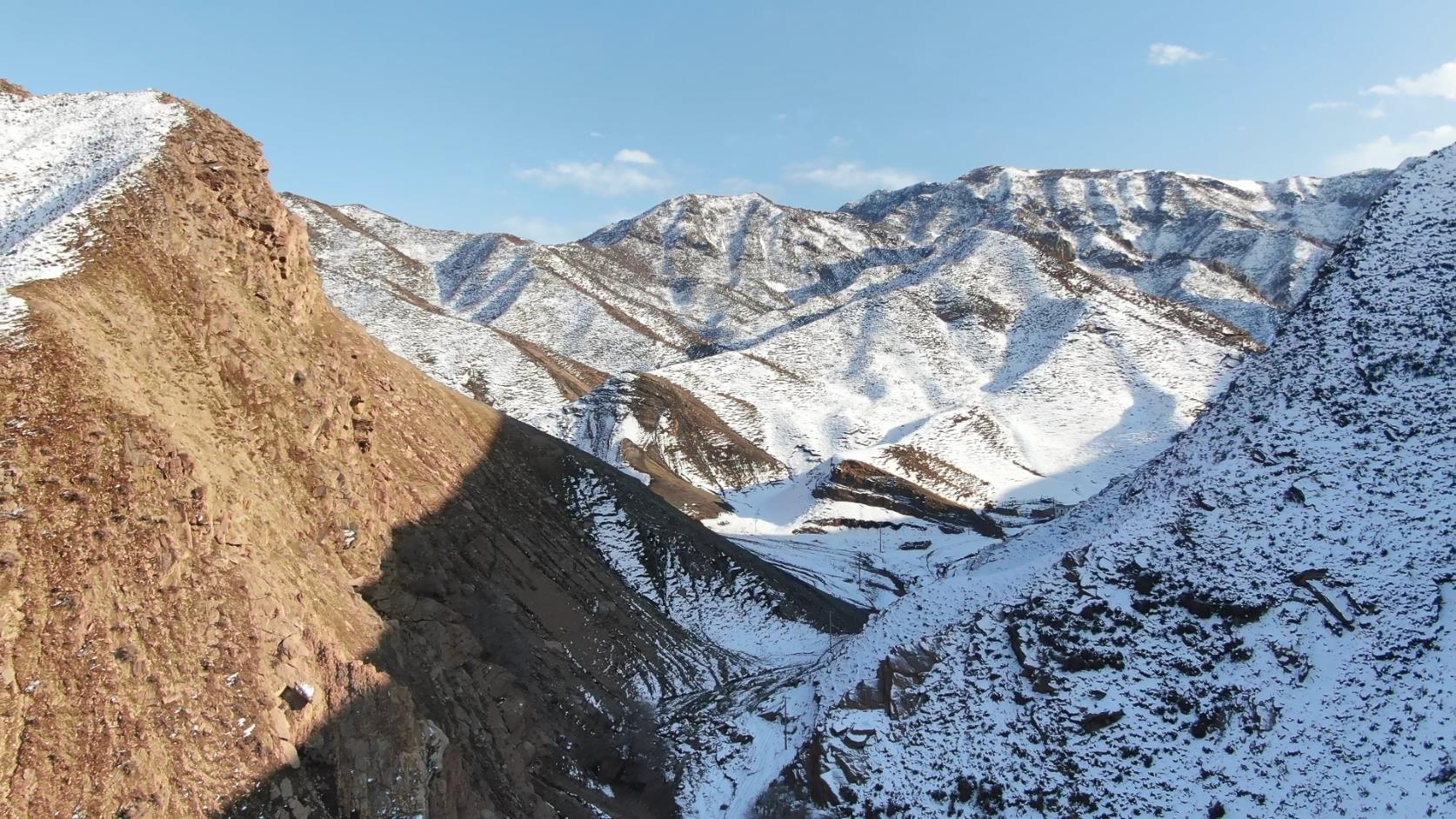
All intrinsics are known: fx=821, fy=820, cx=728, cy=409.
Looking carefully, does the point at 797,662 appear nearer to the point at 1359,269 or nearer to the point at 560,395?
the point at 1359,269

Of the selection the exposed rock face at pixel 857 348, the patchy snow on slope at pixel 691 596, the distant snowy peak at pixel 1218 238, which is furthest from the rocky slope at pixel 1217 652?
the distant snowy peak at pixel 1218 238

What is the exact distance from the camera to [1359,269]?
83.1 feet

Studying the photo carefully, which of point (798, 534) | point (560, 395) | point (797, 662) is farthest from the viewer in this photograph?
point (560, 395)

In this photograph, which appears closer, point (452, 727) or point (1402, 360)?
point (452, 727)

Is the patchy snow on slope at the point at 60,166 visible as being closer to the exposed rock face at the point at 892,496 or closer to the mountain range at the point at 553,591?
the mountain range at the point at 553,591

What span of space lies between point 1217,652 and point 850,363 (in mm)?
73936

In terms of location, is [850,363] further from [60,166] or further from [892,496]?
[60,166]

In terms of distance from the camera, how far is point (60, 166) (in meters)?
20.7

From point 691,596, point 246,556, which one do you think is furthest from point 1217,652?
point 691,596

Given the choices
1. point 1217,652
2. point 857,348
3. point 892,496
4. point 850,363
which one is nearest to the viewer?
point 1217,652

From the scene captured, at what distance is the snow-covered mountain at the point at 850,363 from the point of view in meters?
57.2

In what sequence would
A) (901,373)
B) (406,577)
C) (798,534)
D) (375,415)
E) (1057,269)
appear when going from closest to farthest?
1. (406,577)
2. (375,415)
3. (798,534)
4. (901,373)
5. (1057,269)

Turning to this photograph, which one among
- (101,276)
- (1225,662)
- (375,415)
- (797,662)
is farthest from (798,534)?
(101,276)

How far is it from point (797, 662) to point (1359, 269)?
21899 mm
